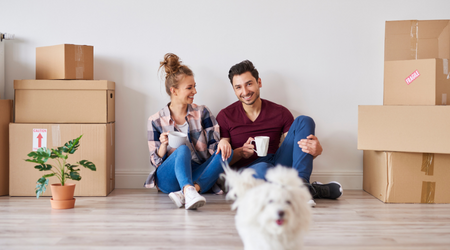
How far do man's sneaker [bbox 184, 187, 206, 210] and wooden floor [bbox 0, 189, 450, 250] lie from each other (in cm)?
4

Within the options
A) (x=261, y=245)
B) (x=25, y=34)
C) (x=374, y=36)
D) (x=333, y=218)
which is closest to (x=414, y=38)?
(x=374, y=36)

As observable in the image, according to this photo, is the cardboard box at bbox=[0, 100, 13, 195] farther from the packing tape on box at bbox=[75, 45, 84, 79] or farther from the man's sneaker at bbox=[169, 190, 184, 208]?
the man's sneaker at bbox=[169, 190, 184, 208]

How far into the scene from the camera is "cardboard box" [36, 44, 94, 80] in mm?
2100

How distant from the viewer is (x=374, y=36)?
7.76ft

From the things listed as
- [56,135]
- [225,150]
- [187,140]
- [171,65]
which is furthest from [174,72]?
[56,135]

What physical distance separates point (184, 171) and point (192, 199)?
0.19 meters

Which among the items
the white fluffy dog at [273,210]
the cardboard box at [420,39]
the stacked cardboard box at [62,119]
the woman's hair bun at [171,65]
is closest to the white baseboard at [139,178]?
the stacked cardboard box at [62,119]

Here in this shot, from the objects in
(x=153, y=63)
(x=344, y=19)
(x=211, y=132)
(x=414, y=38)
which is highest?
(x=344, y=19)

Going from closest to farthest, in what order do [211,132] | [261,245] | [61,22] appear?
[261,245], [211,132], [61,22]

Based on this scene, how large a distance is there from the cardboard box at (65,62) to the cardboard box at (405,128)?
1.77 metres

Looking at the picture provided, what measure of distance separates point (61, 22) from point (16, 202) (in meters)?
1.26

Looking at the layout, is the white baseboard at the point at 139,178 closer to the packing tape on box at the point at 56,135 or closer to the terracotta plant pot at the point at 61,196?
the packing tape on box at the point at 56,135

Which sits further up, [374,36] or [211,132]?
[374,36]

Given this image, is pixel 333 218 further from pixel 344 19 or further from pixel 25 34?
pixel 25 34
